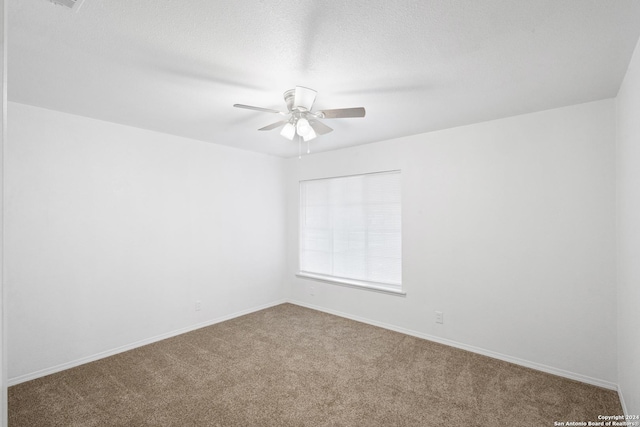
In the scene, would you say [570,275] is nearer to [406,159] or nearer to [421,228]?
[421,228]

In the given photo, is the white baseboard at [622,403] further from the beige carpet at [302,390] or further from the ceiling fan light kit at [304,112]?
the ceiling fan light kit at [304,112]

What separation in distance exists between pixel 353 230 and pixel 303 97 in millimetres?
2492

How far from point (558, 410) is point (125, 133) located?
4657 millimetres

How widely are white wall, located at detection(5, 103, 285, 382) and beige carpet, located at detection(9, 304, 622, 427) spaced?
380mm

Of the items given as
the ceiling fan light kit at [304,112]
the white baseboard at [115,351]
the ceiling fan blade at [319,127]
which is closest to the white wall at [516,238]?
the ceiling fan blade at [319,127]

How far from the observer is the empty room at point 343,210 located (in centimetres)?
171

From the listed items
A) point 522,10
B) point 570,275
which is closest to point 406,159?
point 570,275

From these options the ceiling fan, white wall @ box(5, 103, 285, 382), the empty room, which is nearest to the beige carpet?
the empty room

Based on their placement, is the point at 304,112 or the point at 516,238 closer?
the point at 304,112

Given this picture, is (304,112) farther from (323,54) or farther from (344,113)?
(323,54)

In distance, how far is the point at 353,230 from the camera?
4359 mm

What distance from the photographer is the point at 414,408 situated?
2.28m

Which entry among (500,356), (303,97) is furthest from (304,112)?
(500,356)

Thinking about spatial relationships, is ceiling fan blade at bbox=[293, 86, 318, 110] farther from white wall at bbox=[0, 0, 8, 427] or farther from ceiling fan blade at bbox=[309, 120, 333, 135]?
white wall at bbox=[0, 0, 8, 427]
